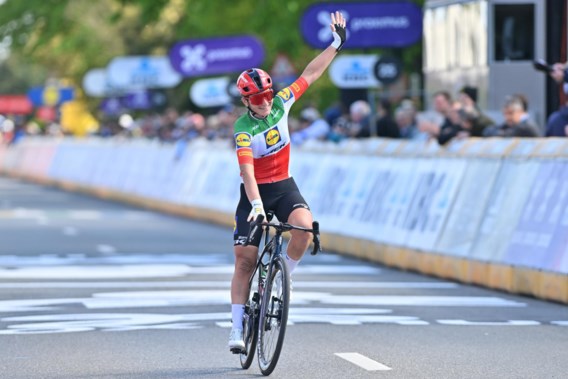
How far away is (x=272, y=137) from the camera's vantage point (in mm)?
11164

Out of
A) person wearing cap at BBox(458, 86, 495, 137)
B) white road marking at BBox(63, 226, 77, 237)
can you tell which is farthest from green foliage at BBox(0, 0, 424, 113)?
person wearing cap at BBox(458, 86, 495, 137)

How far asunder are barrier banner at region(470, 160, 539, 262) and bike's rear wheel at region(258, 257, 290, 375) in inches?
240

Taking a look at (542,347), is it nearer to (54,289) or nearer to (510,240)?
(510,240)

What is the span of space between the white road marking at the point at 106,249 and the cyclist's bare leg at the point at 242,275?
11431mm

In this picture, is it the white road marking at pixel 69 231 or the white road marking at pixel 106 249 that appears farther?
the white road marking at pixel 69 231

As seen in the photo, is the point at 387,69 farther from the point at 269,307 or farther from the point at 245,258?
the point at 269,307


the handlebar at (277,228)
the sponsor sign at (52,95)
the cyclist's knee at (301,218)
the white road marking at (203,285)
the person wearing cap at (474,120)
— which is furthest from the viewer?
the sponsor sign at (52,95)

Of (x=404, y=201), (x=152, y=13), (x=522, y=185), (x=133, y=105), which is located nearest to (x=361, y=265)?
(x=404, y=201)

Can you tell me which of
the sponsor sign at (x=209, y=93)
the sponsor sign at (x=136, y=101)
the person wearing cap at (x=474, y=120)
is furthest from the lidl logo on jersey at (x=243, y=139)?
the sponsor sign at (x=136, y=101)

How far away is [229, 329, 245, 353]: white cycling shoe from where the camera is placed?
1094 cm

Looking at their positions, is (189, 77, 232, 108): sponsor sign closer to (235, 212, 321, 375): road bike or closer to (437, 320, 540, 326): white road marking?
(437, 320, 540, 326): white road marking

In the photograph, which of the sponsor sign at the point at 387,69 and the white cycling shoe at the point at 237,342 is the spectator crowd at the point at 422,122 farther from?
the white cycling shoe at the point at 237,342

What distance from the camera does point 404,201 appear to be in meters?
19.9

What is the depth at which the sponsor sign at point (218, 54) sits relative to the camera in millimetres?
34912
